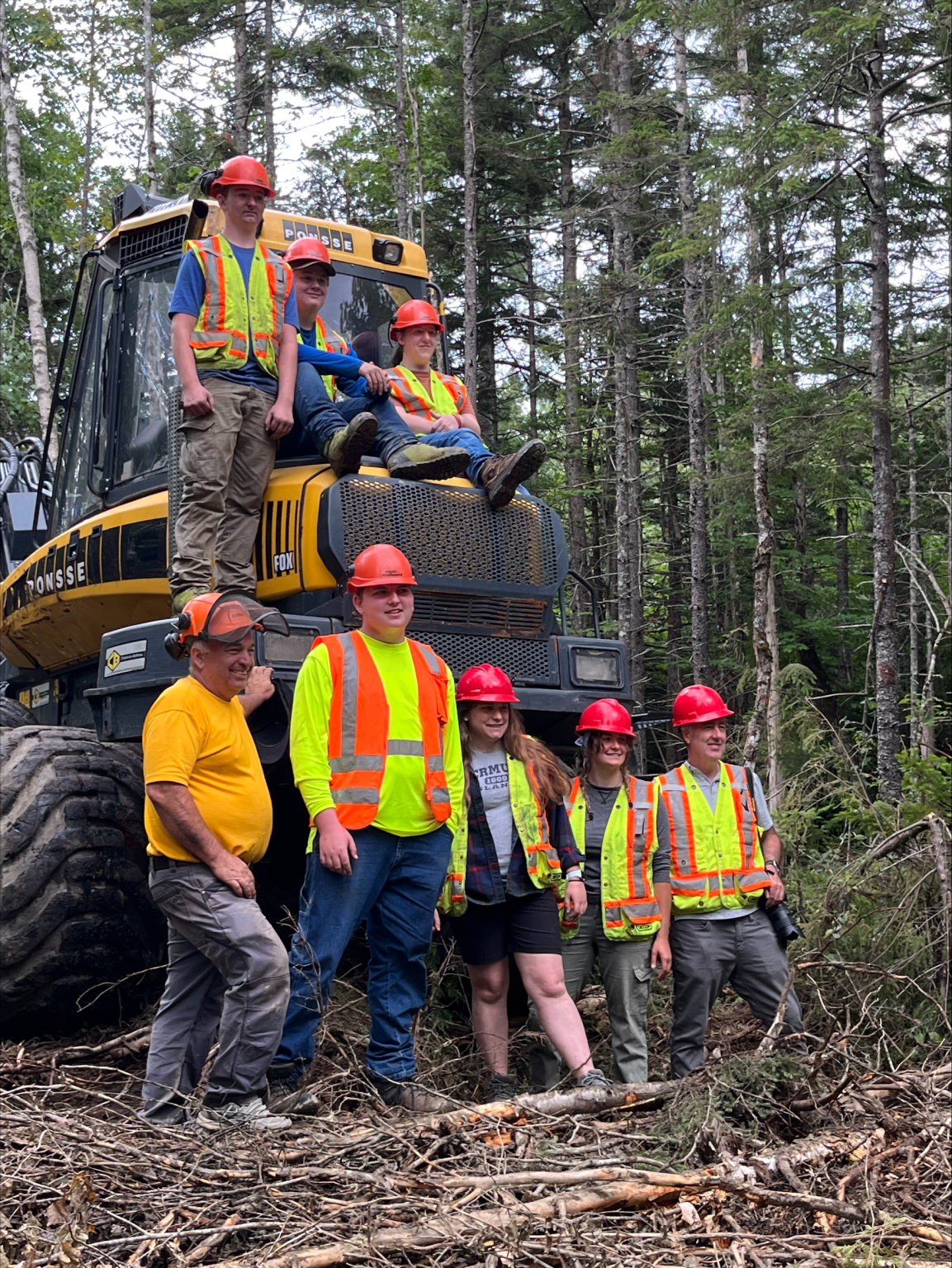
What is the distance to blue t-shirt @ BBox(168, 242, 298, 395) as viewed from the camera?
20.3 ft

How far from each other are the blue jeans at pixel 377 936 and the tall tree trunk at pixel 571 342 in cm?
1473

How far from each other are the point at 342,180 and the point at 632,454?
787 cm

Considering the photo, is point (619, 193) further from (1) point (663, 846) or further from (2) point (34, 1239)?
(2) point (34, 1239)

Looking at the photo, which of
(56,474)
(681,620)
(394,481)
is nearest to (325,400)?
(394,481)

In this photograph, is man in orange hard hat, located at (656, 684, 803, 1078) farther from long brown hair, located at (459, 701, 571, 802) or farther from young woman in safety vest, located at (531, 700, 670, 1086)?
long brown hair, located at (459, 701, 571, 802)

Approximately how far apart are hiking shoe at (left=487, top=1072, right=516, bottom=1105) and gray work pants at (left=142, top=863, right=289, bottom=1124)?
95cm

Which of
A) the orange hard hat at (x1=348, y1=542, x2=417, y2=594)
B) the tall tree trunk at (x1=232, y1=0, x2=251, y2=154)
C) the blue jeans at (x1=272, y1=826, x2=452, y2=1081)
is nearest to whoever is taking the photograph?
the blue jeans at (x1=272, y1=826, x2=452, y2=1081)

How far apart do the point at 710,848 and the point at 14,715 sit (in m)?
4.12

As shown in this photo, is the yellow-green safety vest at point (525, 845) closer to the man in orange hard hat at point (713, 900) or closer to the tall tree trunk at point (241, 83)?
the man in orange hard hat at point (713, 900)

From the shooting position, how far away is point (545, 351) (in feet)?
71.7

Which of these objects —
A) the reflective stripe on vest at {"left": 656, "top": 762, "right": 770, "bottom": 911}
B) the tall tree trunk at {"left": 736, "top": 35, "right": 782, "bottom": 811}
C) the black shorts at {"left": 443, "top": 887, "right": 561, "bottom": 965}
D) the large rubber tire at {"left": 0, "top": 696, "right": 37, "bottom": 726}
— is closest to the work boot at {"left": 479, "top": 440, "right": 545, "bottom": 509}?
the reflective stripe on vest at {"left": 656, "top": 762, "right": 770, "bottom": 911}

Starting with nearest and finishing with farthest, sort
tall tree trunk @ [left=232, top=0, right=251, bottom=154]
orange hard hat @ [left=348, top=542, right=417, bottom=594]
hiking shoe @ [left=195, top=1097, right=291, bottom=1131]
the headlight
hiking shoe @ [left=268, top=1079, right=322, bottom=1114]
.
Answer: hiking shoe @ [left=195, top=1097, right=291, bottom=1131]
hiking shoe @ [left=268, top=1079, right=322, bottom=1114]
orange hard hat @ [left=348, top=542, right=417, bottom=594]
the headlight
tall tree trunk @ [left=232, top=0, right=251, bottom=154]

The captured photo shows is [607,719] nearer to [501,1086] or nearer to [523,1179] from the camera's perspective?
[501,1086]

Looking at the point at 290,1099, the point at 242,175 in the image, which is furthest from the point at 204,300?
the point at 290,1099
